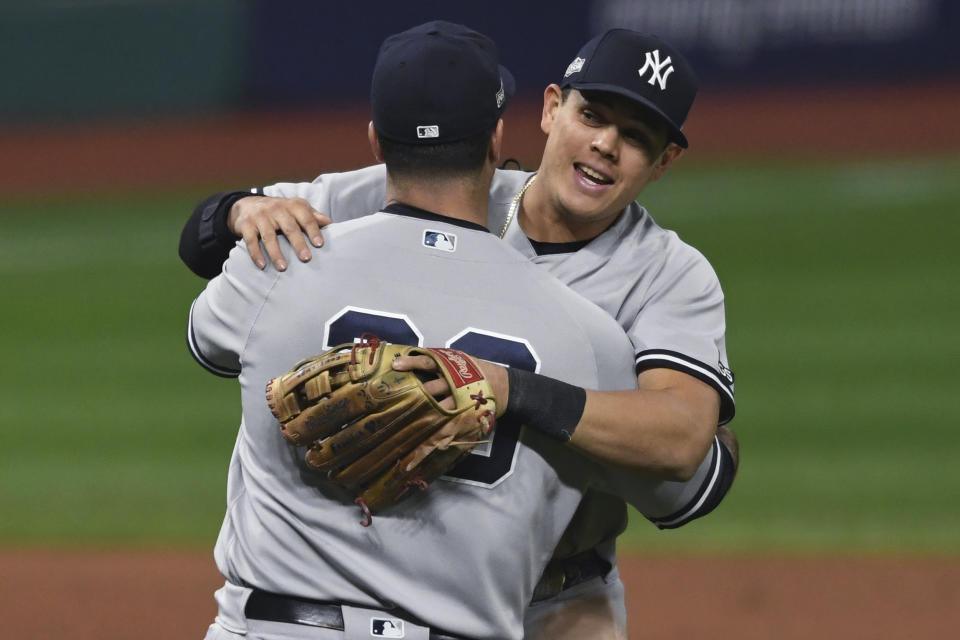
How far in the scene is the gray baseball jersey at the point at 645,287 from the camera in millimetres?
3197

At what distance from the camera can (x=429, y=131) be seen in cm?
292

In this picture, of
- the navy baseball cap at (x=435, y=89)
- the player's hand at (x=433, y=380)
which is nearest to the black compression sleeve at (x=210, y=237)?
the navy baseball cap at (x=435, y=89)

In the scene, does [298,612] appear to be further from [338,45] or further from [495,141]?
[338,45]

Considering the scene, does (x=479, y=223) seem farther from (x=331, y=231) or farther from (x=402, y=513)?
(x=402, y=513)

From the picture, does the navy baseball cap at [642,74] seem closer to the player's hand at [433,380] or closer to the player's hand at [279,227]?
the player's hand at [279,227]

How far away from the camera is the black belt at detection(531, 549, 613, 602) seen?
366 centimetres

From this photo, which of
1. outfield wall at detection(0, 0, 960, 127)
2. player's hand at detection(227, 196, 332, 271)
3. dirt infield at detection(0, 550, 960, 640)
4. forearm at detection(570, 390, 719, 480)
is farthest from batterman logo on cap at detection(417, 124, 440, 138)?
outfield wall at detection(0, 0, 960, 127)

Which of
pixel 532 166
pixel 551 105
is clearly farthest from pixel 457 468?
pixel 532 166

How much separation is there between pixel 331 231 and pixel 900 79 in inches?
544

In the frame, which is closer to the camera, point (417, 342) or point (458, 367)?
point (458, 367)

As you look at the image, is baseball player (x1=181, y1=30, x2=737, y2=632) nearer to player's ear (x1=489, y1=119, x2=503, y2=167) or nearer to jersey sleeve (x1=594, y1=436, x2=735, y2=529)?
jersey sleeve (x1=594, y1=436, x2=735, y2=529)

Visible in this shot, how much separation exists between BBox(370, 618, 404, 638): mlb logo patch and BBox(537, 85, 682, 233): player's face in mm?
1224

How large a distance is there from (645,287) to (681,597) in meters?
4.00

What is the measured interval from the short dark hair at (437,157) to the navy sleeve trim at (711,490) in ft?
2.94
